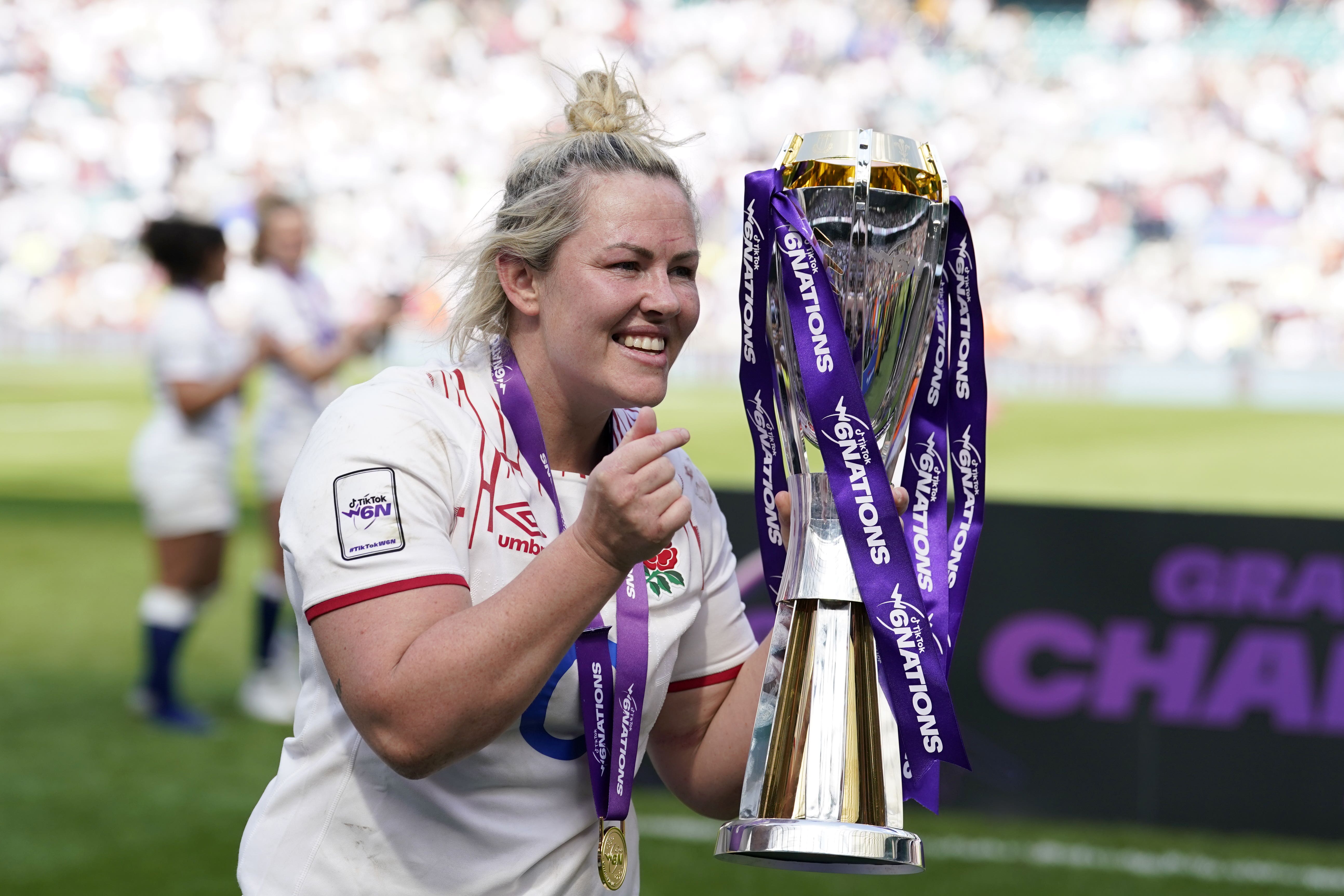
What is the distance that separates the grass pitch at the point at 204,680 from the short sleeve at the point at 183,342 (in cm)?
136

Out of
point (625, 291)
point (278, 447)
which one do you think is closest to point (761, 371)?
point (625, 291)

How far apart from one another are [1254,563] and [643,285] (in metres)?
3.30

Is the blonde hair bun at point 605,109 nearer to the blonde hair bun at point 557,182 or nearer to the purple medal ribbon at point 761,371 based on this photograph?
the blonde hair bun at point 557,182

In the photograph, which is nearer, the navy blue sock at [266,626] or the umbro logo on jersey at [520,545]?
the umbro logo on jersey at [520,545]

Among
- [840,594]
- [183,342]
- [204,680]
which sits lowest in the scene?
[204,680]

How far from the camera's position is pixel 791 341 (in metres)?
1.55

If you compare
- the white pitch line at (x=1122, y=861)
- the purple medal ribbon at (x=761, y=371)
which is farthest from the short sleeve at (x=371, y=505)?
the white pitch line at (x=1122, y=861)

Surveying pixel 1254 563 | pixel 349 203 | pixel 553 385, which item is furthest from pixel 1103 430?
pixel 553 385

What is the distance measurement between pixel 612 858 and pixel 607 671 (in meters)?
0.24

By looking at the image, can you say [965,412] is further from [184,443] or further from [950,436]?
[184,443]

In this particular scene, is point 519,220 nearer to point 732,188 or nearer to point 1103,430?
point 1103,430

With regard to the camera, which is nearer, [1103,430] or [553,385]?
[553,385]

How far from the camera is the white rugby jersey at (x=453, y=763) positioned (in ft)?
4.79

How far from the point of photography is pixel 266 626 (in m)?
5.69
